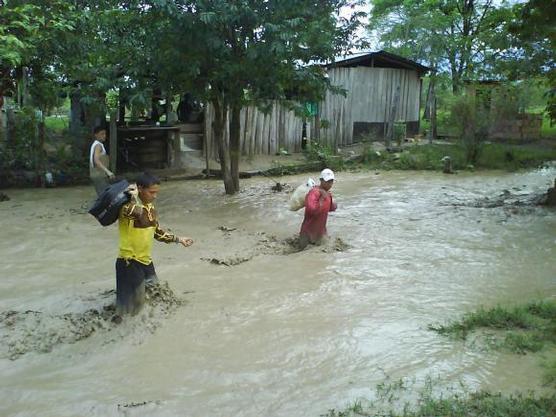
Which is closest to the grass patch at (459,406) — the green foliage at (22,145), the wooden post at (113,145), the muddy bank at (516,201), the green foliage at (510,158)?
the muddy bank at (516,201)

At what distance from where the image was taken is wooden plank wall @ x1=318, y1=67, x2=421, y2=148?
1772 centimetres

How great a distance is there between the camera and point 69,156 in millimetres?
13148

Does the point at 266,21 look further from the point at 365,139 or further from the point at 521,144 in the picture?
the point at 521,144

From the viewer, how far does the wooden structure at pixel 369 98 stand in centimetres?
1778

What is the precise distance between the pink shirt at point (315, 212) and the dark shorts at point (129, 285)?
2.83m

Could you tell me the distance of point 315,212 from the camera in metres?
7.49

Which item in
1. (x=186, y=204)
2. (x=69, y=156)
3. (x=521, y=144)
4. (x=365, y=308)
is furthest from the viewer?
(x=521, y=144)

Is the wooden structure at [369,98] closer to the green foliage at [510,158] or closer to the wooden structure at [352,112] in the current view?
the wooden structure at [352,112]

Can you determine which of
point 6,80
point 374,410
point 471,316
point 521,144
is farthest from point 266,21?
point 521,144

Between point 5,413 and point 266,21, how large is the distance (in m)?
7.29

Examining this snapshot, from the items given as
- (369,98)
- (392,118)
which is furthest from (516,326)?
(369,98)

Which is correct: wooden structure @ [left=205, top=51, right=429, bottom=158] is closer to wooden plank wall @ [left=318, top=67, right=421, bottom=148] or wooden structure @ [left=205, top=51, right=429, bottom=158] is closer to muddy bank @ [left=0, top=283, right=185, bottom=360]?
wooden plank wall @ [left=318, top=67, right=421, bottom=148]

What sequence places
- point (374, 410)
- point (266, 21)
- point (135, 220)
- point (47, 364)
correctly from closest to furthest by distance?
point (374, 410) < point (47, 364) < point (135, 220) < point (266, 21)

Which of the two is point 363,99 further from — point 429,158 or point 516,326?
point 516,326
